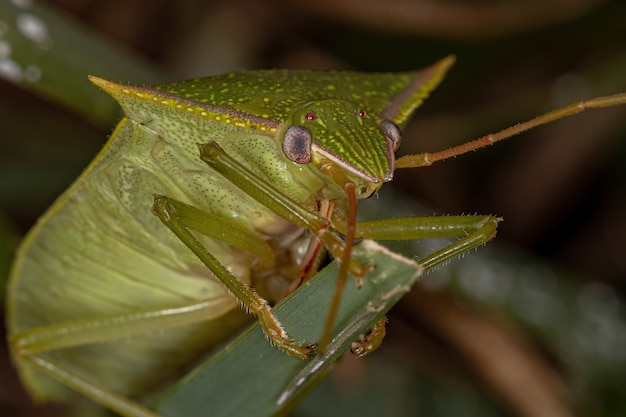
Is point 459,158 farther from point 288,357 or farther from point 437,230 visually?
point 288,357

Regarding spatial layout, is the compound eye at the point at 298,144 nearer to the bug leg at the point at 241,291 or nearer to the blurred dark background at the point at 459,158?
the bug leg at the point at 241,291

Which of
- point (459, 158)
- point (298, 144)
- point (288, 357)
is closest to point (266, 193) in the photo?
point (298, 144)

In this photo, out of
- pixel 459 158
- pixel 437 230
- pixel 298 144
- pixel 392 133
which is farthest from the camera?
pixel 459 158

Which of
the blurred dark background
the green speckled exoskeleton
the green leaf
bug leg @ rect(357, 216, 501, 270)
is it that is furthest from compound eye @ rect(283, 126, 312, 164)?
the blurred dark background

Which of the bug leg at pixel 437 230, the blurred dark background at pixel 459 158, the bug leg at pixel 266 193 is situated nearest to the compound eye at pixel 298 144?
the bug leg at pixel 266 193

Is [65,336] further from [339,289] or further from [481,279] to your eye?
[481,279]

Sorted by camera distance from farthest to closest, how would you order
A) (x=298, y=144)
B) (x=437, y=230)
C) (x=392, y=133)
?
(x=392, y=133), (x=298, y=144), (x=437, y=230)

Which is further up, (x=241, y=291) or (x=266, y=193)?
(x=266, y=193)
